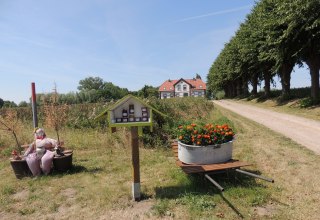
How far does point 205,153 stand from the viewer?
5.66 m

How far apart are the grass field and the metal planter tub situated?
1.28ft

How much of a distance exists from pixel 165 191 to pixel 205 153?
1.05 metres

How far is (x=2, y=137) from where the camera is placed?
35.9 feet

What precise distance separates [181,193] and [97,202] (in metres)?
1.48

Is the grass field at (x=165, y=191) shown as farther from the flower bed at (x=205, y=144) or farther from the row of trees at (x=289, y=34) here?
the row of trees at (x=289, y=34)

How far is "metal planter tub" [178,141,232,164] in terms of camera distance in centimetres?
565

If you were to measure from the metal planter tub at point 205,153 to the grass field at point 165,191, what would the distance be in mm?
389

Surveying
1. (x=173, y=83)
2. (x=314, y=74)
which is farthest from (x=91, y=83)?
(x=314, y=74)

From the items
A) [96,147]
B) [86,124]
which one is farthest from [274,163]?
[86,124]

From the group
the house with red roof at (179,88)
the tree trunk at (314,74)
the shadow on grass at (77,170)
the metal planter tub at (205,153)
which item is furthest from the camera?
the house with red roof at (179,88)

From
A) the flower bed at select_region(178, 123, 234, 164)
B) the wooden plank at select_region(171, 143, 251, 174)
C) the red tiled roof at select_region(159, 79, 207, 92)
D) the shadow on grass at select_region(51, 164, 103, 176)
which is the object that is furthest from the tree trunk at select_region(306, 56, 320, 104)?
the red tiled roof at select_region(159, 79, 207, 92)

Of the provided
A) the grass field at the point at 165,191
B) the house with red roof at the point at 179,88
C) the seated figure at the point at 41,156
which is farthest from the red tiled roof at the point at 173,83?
the seated figure at the point at 41,156

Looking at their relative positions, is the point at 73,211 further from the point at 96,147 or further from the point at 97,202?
the point at 96,147

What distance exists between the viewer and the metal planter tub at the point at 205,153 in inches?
223
